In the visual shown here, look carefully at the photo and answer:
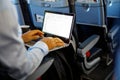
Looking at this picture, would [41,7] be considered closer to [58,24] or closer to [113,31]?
[58,24]

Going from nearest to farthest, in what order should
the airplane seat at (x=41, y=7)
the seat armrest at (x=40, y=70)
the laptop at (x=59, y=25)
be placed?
1. the seat armrest at (x=40, y=70)
2. the laptop at (x=59, y=25)
3. the airplane seat at (x=41, y=7)

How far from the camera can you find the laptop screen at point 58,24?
1.70 m

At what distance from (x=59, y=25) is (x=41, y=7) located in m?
0.55

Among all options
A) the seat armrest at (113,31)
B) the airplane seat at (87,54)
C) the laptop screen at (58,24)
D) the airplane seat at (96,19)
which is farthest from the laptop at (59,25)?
the seat armrest at (113,31)

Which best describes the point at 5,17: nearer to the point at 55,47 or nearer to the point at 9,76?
the point at 9,76

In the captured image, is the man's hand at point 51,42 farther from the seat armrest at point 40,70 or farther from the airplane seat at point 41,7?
the airplane seat at point 41,7

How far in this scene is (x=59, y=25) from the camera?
1794 millimetres

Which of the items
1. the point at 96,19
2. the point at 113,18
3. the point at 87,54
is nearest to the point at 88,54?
the point at 87,54

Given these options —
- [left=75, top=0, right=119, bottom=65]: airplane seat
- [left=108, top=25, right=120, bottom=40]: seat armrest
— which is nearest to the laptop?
[left=75, top=0, right=119, bottom=65]: airplane seat

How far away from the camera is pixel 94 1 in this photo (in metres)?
1.89

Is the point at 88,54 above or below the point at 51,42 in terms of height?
below

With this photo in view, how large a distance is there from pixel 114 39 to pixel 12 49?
1.43 metres

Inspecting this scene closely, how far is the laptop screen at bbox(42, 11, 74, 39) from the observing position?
5.58 ft

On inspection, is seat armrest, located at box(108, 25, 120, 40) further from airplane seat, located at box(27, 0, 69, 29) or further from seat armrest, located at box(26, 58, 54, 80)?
seat armrest, located at box(26, 58, 54, 80)
